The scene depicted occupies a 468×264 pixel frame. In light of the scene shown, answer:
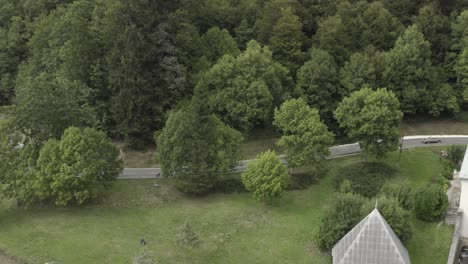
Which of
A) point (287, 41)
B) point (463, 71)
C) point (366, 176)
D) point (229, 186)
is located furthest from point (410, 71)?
point (229, 186)

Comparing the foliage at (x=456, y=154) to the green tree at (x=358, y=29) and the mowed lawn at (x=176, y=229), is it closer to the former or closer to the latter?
the mowed lawn at (x=176, y=229)

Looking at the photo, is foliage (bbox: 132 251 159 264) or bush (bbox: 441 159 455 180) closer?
foliage (bbox: 132 251 159 264)

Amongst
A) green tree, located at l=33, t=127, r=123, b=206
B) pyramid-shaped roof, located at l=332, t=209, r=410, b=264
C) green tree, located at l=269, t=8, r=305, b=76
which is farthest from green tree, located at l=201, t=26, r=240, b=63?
pyramid-shaped roof, located at l=332, t=209, r=410, b=264

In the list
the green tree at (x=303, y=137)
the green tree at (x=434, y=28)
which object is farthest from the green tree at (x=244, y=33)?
the green tree at (x=434, y=28)

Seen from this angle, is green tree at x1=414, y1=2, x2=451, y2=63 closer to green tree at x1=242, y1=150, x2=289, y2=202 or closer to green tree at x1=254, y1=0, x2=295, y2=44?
green tree at x1=254, y1=0, x2=295, y2=44

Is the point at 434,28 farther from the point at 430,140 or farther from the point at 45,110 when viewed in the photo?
the point at 45,110
